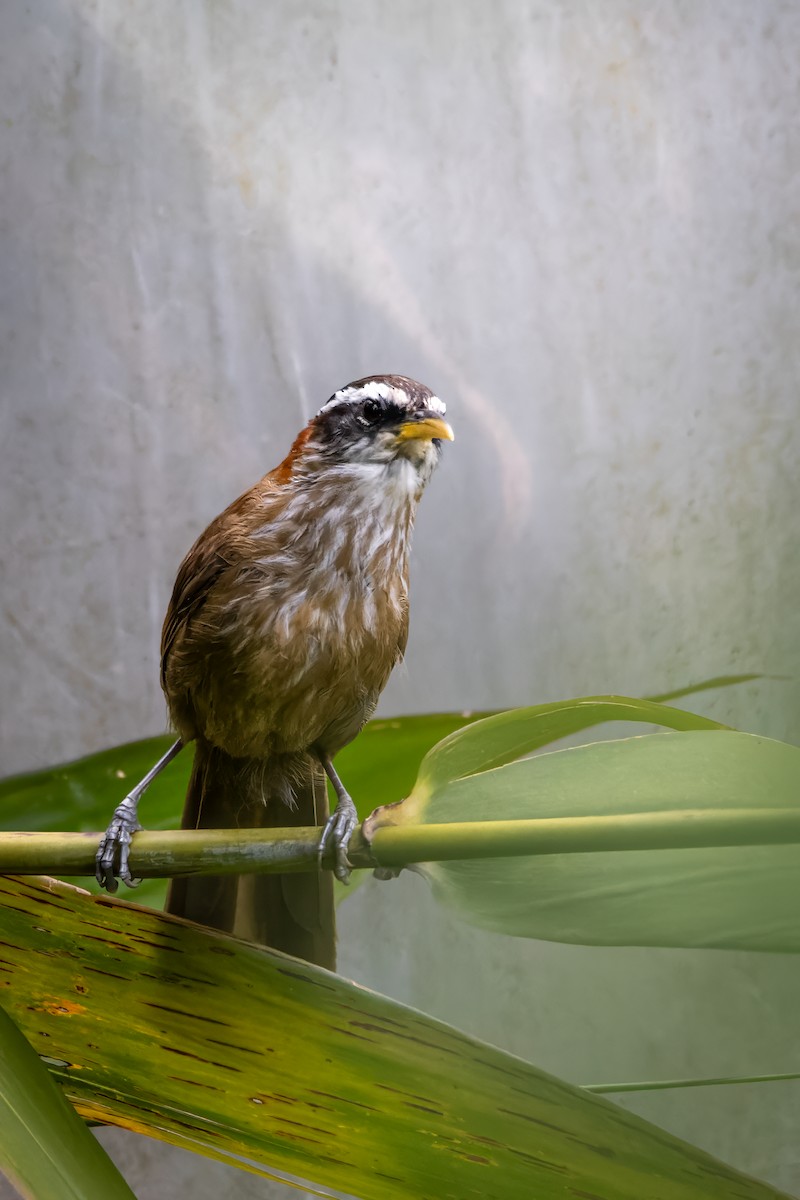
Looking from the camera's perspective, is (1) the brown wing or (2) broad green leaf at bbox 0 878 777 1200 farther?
(1) the brown wing

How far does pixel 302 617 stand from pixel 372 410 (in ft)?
0.52

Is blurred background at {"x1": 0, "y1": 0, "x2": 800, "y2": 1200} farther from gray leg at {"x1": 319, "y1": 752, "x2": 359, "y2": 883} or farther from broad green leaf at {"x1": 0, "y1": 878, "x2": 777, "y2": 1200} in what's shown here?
broad green leaf at {"x1": 0, "y1": 878, "x2": 777, "y2": 1200}

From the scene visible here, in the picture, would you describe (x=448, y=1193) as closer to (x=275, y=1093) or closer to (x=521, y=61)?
(x=275, y=1093)

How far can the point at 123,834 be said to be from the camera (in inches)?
26.1

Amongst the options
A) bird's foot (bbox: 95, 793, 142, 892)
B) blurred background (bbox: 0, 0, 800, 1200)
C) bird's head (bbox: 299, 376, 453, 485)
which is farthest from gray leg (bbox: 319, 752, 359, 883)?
blurred background (bbox: 0, 0, 800, 1200)

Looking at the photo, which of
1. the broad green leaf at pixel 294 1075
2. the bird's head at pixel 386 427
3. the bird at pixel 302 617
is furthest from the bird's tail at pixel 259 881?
the bird's head at pixel 386 427

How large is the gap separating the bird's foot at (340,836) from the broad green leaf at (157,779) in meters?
0.13

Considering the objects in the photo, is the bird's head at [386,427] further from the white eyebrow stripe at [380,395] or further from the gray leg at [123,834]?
the gray leg at [123,834]

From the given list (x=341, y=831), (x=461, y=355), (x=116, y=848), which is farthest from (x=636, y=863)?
(x=461, y=355)

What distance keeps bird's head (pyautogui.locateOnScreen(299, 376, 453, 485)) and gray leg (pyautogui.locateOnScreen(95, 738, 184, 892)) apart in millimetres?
285

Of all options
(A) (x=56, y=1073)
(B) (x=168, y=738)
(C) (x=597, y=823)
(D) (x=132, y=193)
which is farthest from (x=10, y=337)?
(C) (x=597, y=823)

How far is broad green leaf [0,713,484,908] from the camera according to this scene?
0.81 meters

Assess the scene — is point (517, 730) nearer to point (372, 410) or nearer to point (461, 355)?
point (372, 410)

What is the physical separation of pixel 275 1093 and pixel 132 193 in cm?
93
